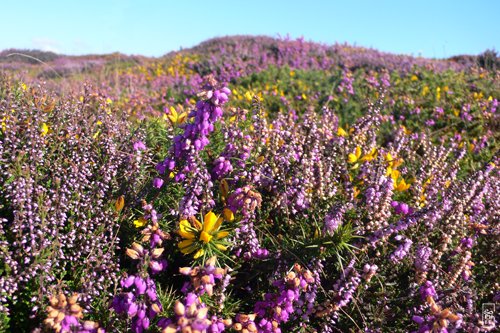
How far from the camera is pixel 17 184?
2143 mm

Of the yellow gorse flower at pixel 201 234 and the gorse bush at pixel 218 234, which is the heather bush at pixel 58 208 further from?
the yellow gorse flower at pixel 201 234

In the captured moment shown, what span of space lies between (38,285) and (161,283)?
66 centimetres

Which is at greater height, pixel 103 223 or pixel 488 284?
pixel 103 223

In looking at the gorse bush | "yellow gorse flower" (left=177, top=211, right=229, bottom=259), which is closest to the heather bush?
the gorse bush

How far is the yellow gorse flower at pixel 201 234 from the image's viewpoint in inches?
88.5

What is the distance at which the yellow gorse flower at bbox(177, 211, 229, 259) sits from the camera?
2.25 m

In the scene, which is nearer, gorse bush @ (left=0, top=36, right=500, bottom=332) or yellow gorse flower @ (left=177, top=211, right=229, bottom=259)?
gorse bush @ (left=0, top=36, right=500, bottom=332)

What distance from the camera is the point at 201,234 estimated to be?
2.24m

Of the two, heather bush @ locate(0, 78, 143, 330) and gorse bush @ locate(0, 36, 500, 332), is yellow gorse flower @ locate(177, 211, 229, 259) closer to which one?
gorse bush @ locate(0, 36, 500, 332)

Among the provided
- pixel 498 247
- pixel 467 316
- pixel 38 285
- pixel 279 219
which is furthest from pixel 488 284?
pixel 38 285

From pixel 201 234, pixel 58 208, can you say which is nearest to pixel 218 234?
pixel 201 234

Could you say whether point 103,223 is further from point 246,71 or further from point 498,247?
point 246,71

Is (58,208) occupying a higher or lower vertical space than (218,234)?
higher

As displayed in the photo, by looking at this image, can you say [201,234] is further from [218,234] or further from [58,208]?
[58,208]
